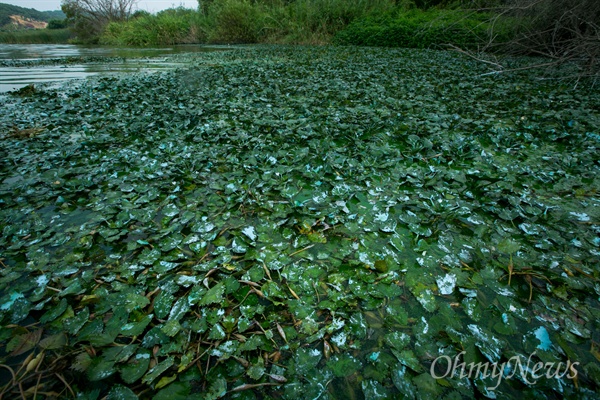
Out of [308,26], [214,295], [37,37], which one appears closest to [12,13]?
[37,37]

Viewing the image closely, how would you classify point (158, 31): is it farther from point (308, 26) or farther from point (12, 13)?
point (12, 13)

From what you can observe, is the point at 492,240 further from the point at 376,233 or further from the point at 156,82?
the point at 156,82

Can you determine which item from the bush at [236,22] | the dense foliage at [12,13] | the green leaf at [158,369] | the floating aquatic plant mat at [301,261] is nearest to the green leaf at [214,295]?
the floating aquatic plant mat at [301,261]

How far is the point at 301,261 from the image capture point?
3.74 feet

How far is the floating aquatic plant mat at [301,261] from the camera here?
0.75m

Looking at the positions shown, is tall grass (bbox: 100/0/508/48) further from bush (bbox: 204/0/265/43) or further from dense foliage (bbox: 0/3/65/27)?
dense foliage (bbox: 0/3/65/27)

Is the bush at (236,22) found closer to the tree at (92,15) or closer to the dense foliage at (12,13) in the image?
the tree at (92,15)

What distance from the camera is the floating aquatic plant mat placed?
2.45 ft

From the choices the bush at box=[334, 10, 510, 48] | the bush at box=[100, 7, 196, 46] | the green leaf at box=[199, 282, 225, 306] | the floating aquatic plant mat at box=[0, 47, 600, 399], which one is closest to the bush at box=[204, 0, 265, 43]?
the bush at box=[100, 7, 196, 46]

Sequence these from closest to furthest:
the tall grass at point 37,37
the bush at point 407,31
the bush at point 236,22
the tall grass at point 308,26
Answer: the bush at point 407,31 < the tall grass at point 308,26 < the bush at point 236,22 < the tall grass at point 37,37

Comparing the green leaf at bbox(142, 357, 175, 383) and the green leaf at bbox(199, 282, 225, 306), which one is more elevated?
the green leaf at bbox(199, 282, 225, 306)

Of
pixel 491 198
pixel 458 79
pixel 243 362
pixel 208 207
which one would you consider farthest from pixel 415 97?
pixel 243 362

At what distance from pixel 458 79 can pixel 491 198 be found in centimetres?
408

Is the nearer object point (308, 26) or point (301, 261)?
point (301, 261)
